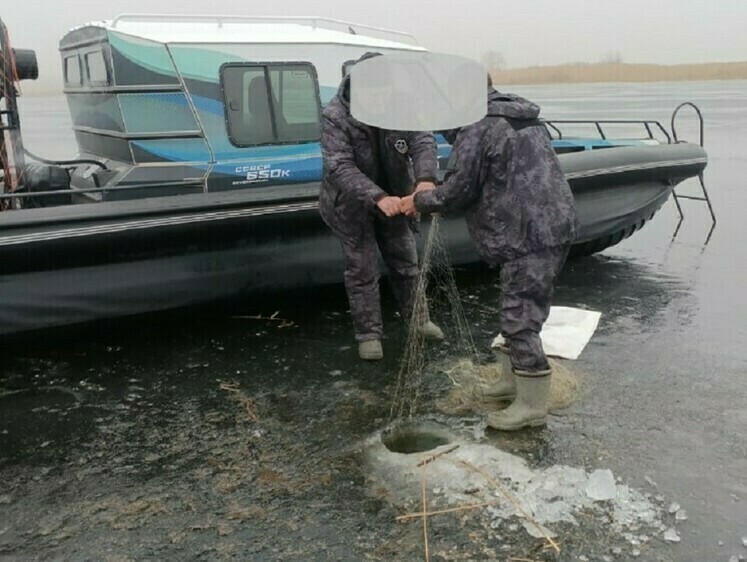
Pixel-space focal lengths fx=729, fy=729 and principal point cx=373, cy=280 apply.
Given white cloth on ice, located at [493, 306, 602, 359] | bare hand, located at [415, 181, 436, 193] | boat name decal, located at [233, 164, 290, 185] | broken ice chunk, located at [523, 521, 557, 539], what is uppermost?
bare hand, located at [415, 181, 436, 193]

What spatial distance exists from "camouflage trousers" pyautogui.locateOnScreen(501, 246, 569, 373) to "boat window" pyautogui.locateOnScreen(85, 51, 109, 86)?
3.03 metres

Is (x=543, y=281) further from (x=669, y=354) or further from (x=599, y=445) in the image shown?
(x=669, y=354)

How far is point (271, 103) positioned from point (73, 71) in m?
1.62

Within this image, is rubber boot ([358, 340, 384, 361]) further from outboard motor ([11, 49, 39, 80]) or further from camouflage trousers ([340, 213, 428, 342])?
outboard motor ([11, 49, 39, 80])

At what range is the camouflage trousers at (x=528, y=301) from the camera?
10.3ft

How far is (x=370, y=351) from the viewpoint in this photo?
410cm

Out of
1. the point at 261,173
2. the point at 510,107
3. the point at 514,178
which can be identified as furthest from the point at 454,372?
the point at 261,173

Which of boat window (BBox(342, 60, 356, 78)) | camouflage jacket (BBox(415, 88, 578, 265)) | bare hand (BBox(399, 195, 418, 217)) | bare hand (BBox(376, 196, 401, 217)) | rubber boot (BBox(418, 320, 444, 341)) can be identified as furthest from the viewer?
boat window (BBox(342, 60, 356, 78))

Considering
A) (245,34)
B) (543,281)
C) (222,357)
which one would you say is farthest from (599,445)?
(245,34)

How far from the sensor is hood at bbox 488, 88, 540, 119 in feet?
10.1

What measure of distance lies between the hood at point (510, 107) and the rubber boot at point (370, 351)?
5.12 ft

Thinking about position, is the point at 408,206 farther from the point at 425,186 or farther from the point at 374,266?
the point at 374,266

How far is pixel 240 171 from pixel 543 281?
2451 mm

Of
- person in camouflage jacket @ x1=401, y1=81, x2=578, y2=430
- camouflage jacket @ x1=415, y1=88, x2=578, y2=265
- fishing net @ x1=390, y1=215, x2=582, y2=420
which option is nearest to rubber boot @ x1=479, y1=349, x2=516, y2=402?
fishing net @ x1=390, y1=215, x2=582, y2=420
